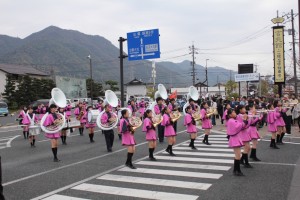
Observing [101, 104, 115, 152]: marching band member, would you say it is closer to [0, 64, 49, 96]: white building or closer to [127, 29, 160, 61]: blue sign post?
[127, 29, 160, 61]: blue sign post

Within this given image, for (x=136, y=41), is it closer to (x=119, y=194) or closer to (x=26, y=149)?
(x=26, y=149)

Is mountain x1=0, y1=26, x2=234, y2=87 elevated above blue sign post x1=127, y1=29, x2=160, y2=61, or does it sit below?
above

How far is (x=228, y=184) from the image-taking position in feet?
24.3

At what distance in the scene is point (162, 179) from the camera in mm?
8047

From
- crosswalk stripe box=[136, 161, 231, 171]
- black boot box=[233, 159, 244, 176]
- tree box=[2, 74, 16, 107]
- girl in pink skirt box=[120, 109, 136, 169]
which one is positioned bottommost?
crosswalk stripe box=[136, 161, 231, 171]

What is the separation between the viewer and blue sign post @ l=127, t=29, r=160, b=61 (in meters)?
19.4

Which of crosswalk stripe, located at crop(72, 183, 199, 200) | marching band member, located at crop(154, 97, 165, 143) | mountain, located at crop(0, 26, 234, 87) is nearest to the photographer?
crosswalk stripe, located at crop(72, 183, 199, 200)

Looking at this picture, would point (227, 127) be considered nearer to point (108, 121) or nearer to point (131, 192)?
point (131, 192)

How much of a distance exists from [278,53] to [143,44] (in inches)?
339

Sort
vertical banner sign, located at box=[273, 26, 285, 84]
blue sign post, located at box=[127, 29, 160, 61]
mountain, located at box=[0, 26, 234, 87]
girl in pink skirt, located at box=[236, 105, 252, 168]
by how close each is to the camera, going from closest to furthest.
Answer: girl in pink skirt, located at box=[236, 105, 252, 168], blue sign post, located at box=[127, 29, 160, 61], vertical banner sign, located at box=[273, 26, 285, 84], mountain, located at box=[0, 26, 234, 87]

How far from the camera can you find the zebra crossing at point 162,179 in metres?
6.86

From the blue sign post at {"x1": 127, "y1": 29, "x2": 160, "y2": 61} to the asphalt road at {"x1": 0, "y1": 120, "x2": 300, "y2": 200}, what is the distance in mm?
8032

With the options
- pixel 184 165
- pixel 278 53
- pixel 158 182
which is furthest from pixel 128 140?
pixel 278 53

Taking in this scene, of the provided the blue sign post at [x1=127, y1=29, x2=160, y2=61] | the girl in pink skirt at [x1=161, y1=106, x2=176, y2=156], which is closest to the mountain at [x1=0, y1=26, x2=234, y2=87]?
the blue sign post at [x1=127, y1=29, x2=160, y2=61]
